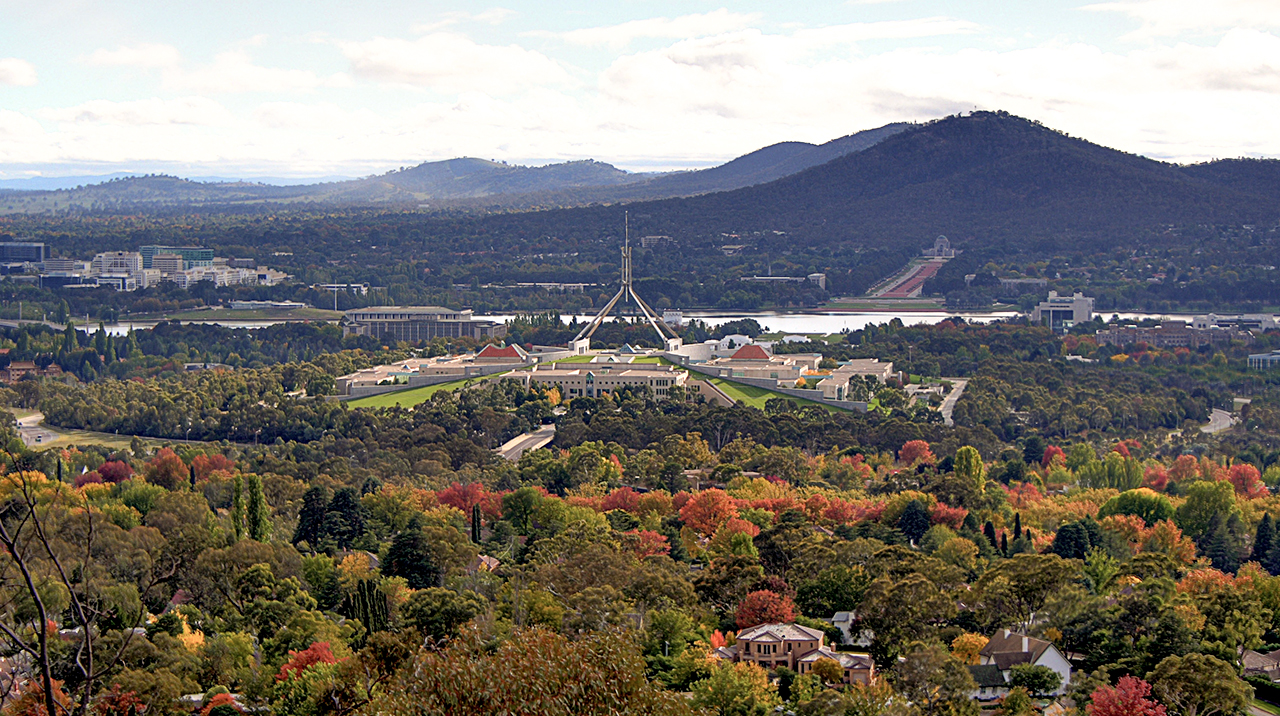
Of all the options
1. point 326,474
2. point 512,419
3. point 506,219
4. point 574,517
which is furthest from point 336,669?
point 506,219

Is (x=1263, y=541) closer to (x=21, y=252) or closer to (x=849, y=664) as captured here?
(x=849, y=664)

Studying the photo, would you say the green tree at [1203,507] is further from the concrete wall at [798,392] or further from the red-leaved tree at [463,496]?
the concrete wall at [798,392]

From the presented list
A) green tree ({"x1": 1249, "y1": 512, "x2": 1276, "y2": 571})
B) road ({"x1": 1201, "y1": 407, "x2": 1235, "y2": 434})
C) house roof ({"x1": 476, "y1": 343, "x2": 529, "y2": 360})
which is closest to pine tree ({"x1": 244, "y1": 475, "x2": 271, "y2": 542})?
green tree ({"x1": 1249, "y1": 512, "x2": 1276, "y2": 571})

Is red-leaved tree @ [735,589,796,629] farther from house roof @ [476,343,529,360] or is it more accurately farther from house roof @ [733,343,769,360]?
house roof @ [476,343,529,360]

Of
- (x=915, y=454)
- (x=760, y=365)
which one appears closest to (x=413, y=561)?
(x=915, y=454)

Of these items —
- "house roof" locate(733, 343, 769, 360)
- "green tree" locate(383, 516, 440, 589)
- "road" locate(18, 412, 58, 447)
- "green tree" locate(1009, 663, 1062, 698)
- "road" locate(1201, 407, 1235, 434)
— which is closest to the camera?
"green tree" locate(1009, 663, 1062, 698)
